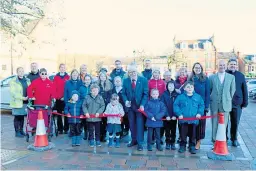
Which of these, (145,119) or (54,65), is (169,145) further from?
(54,65)

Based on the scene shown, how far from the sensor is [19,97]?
6.57 metres

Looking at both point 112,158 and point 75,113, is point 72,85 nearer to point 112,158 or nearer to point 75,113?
point 75,113

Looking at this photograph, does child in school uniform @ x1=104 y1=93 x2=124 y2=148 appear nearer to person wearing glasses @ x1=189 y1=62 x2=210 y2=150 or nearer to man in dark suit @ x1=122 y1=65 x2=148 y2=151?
man in dark suit @ x1=122 y1=65 x2=148 y2=151

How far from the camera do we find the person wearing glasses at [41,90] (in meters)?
6.35

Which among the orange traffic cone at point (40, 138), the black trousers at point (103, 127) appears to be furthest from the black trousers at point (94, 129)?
the orange traffic cone at point (40, 138)

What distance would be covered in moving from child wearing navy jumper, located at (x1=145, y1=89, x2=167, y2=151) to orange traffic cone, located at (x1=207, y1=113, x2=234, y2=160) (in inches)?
42.9

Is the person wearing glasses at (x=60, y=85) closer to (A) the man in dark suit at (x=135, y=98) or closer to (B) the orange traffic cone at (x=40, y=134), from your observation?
(B) the orange traffic cone at (x=40, y=134)

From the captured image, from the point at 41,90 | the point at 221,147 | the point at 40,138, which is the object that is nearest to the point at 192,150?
the point at 221,147

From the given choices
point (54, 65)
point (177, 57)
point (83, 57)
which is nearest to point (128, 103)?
point (177, 57)

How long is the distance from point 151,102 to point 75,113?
5.62 feet

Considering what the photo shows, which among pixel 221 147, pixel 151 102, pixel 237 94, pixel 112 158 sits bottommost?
pixel 112 158

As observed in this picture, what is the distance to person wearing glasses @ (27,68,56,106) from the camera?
635 centimetres

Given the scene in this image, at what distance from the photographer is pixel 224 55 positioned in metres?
59.9

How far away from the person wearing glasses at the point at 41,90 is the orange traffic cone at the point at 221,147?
392cm
